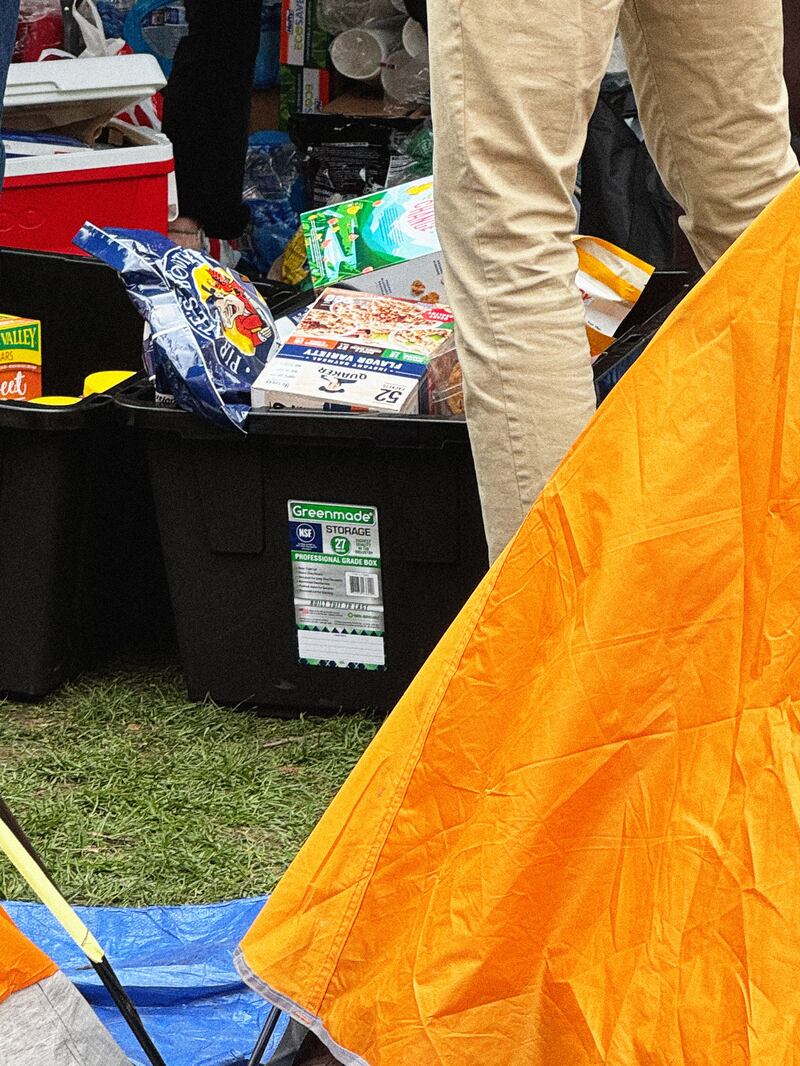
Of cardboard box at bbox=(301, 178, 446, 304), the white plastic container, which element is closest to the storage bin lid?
cardboard box at bbox=(301, 178, 446, 304)

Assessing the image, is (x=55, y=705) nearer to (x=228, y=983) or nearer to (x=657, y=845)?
(x=228, y=983)

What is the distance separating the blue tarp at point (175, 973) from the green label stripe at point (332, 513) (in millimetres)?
524

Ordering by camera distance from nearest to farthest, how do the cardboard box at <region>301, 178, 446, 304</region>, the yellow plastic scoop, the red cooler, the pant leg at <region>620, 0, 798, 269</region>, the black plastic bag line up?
1. the pant leg at <region>620, 0, 798, 269</region>
2. the yellow plastic scoop
3. the cardboard box at <region>301, 178, 446, 304</region>
4. the red cooler
5. the black plastic bag

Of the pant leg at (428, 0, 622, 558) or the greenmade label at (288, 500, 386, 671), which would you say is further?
the greenmade label at (288, 500, 386, 671)

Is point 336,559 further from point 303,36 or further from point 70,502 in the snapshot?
point 303,36

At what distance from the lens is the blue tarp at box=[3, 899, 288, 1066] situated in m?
1.21

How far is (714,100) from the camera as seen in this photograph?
1410 mm

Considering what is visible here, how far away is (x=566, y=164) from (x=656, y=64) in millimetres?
250

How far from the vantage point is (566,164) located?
1257 mm

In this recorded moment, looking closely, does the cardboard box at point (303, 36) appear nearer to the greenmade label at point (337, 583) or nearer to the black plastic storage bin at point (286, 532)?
the black plastic storage bin at point (286, 532)

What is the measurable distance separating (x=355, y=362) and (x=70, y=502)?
0.44 metres

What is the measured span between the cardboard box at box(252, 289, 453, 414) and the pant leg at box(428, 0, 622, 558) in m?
0.40

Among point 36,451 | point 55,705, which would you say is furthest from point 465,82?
point 55,705

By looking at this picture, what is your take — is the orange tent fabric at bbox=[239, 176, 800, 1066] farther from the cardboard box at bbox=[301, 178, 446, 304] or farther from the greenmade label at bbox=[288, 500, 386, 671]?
the cardboard box at bbox=[301, 178, 446, 304]
